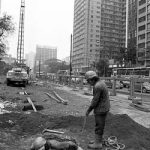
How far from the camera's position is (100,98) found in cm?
560

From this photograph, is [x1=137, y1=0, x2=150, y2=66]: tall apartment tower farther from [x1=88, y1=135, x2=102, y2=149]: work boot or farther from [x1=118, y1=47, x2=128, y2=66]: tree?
[x1=88, y1=135, x2=102, y2=149]: work boot

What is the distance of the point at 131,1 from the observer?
98625 mm

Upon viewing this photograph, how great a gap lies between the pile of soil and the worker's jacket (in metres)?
1.03

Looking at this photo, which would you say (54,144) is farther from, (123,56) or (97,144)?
(123,56)

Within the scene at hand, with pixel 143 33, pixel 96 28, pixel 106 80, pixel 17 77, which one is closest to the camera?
pixel 106 80

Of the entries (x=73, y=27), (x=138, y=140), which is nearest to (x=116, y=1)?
(x=73, y=27)

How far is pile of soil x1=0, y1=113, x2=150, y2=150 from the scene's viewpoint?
6238mm

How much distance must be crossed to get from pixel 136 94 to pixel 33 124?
28.2 ft

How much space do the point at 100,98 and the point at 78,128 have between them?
1.92 metres

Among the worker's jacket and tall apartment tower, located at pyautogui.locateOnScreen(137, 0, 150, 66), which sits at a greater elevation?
tall apartment tower, located at pyautogui.locateOnScreen(137, 0, 150, 66)

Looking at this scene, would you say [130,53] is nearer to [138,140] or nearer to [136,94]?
[136,94]

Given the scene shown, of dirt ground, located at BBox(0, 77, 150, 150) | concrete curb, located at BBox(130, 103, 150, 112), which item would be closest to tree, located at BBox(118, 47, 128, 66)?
concrete curb, located at BBox(130, 103, 150, 112)

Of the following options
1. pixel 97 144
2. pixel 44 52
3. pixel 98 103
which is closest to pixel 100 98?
pixel 98 103

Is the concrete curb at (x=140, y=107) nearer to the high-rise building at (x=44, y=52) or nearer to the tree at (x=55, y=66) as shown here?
the tree at (x=55, y=66)
